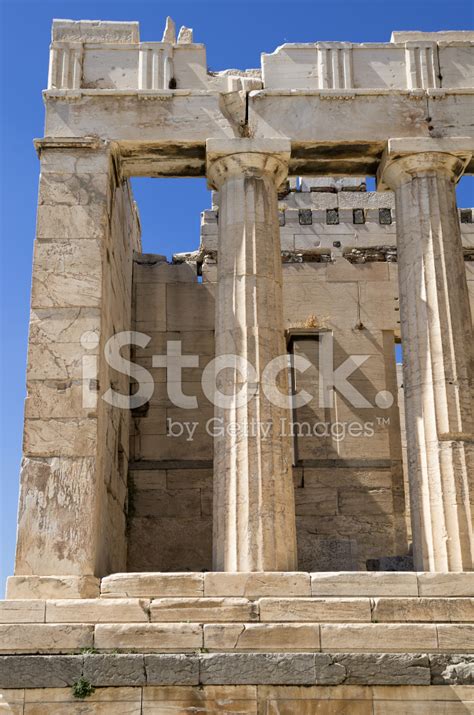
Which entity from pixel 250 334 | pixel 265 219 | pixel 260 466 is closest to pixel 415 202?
pixel 265 219

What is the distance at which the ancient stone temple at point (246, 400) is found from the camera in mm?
12312

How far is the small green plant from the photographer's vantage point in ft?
39.5

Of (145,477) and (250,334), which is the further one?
(145,477)

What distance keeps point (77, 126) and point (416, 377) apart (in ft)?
22.1

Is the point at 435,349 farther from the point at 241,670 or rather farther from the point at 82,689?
the point at 82,689

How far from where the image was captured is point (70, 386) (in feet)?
46.8

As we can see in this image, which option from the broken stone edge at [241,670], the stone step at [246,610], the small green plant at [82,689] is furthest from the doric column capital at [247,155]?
the small green plant at [82,689]

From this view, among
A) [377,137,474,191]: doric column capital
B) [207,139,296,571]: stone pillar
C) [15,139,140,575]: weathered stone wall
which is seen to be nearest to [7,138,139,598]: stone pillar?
[15,139,140,575]: weathered stone wall

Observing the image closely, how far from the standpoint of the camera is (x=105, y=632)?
1248cm

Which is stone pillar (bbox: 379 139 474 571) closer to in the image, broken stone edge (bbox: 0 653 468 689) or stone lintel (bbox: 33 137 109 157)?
broken stone edge (bbox: 0 653 468 689)

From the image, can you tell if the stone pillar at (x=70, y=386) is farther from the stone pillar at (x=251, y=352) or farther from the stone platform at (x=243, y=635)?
the stone pillar at (x=251, y=352)

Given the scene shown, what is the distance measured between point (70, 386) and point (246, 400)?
2.59 metres

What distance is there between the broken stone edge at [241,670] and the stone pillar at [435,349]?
174cm

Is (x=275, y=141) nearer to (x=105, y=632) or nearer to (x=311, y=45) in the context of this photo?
(x=311, y=45)
